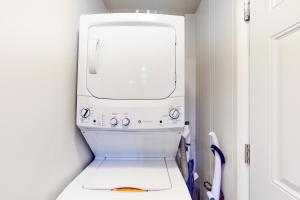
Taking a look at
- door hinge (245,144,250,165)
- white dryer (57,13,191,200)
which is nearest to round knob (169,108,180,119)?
white dryer (57,13,191,200)

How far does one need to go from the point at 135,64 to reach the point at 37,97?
82 cm

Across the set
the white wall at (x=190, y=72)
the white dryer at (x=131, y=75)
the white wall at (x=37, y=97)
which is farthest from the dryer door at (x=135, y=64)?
the white wall at (x=190, y=72)

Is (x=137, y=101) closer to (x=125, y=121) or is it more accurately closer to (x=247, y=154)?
(x=125, y=121)

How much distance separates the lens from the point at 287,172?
1.28m

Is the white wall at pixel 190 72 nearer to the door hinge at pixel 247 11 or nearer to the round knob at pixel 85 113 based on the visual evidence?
the door hinge at pixel 247 11

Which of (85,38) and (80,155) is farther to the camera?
(80,155)

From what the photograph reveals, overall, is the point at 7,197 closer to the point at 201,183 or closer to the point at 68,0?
the point at 68,0

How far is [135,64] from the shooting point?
6.35ft

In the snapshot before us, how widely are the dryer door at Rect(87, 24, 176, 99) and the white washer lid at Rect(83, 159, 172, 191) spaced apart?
0.63m

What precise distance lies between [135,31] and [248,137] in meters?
1.24

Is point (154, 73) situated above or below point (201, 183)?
above

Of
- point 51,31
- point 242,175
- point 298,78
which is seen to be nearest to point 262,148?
point 242,175

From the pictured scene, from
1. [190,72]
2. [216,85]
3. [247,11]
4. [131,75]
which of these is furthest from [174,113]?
[190,72]

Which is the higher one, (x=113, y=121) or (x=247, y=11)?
(x=247, y=11)
